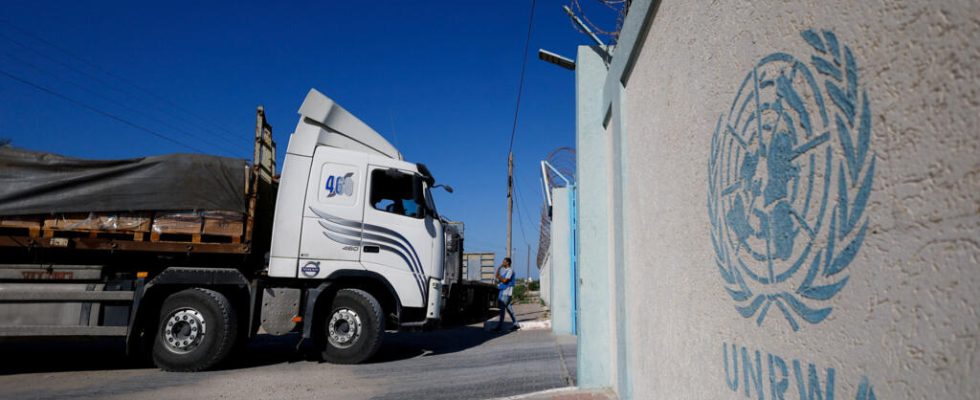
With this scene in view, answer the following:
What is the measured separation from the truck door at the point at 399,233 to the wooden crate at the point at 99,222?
8.67 feet

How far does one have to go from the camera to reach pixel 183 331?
22.1 ft

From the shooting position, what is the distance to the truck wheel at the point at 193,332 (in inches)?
263

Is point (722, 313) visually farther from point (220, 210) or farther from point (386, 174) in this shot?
point (220, 210)

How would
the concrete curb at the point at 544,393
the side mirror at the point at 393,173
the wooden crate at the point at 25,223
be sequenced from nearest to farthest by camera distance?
the concrete curb at the point at 544,393
the wooden crate at the point at 25,223
the side mirror at the point at 393,173

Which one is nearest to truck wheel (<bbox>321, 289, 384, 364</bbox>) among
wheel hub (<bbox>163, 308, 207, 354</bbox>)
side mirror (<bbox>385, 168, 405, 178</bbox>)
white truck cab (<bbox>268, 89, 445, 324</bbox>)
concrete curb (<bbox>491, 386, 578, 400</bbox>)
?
white truck cab (<bbox>268, 89, 445, 324</bbox>)

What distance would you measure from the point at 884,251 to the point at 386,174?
6.82m

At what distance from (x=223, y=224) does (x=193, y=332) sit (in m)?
1.31

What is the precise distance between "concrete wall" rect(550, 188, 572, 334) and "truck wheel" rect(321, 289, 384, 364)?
167 inches

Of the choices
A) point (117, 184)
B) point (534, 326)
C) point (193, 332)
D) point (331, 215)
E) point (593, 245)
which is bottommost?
point (534, 326)

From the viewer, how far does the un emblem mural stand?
1320 millimetres

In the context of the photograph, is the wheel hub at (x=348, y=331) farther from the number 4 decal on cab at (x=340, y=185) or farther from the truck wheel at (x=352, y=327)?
Result: the number 4 decal on cab at (x=340, y=185)

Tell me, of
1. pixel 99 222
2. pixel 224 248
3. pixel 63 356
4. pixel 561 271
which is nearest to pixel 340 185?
pixel 224 248

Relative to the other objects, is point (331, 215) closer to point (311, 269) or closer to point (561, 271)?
point (311, 269)

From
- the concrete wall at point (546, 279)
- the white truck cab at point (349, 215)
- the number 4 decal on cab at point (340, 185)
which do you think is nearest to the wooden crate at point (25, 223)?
the white truck cab at point (349, 215)
